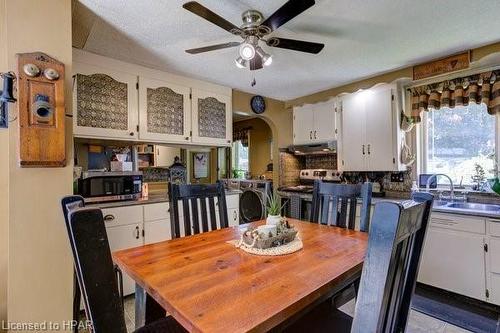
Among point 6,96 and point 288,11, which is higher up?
point 288,11

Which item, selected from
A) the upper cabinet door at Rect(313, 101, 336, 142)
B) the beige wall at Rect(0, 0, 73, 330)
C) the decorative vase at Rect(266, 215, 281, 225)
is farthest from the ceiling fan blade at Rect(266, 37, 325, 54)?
the upper cabinet door at Rect(313, 101, 336, 142)

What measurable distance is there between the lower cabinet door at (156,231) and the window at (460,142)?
301 centimetres

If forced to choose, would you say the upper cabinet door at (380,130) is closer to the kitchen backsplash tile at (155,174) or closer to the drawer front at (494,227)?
the drawer front at (494,227)

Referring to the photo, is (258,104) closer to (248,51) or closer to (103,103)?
(103,103)

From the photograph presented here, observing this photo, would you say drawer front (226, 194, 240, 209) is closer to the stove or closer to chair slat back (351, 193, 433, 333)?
the stove

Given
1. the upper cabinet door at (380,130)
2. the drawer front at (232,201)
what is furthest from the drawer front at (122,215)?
the upper cabinet door at (380,130)

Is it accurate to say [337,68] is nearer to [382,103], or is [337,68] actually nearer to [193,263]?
[382,103]

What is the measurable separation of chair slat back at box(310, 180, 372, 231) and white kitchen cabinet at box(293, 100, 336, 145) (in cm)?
184

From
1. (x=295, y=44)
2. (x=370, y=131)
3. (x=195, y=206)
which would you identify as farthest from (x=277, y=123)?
(x=195, y=206)

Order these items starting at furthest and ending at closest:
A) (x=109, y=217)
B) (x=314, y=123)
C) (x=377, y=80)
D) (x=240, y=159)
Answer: (x=240, y=159) → (x=314, y=123) → (x=377, y=80) → (x=109, y=217)

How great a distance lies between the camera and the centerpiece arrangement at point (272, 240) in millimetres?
1324

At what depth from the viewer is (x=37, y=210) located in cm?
161

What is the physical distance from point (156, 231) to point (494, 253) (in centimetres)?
292

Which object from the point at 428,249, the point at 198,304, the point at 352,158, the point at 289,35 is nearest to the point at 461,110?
the point at 352,158
